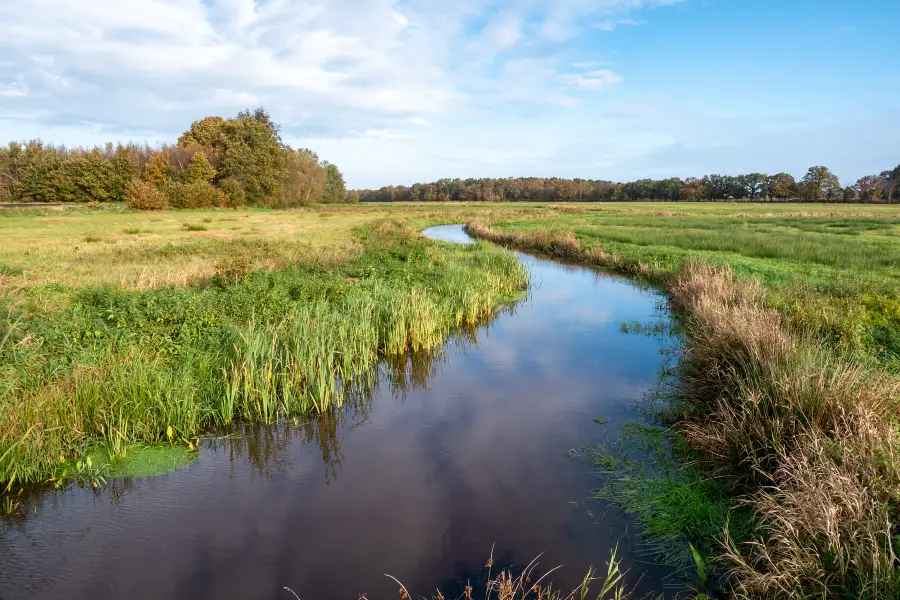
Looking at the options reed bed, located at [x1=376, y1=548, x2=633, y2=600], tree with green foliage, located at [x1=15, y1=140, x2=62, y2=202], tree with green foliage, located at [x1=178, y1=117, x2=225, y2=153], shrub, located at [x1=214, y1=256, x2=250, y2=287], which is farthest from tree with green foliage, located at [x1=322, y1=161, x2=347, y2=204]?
reed bed, located at [x1=376, y1=548, x2=633, y2=600]

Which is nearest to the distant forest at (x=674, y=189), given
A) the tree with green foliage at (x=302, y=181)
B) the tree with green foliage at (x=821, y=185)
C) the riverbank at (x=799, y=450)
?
the tree with green foliage at (x=821, y=185)

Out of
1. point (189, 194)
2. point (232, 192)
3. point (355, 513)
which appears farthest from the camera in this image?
point (232, 192)

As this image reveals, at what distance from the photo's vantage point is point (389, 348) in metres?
11.2

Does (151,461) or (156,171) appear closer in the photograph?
(151,461)

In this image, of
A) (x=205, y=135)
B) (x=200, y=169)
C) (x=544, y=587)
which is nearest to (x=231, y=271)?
(x=544, y=587)

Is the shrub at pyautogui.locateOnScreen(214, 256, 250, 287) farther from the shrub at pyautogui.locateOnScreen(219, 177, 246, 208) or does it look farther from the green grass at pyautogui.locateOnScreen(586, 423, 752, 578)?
the shrub at pyautogui.locateOnScreen(219, 177, 246, 208)

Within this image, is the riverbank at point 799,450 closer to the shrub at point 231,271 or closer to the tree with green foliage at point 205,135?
the shrub at point 231,271

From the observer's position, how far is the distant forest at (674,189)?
99.1 metres

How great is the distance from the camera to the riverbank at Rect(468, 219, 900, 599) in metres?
3.94

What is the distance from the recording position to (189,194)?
57.0 meters

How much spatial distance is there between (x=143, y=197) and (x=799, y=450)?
2343 inches

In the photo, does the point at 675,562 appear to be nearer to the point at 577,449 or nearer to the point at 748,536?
the point at 748,536

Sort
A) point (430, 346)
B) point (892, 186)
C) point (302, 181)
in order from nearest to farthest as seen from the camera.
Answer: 1. point (430, 346)
2. point (302, 181)
3. point (892, 186)

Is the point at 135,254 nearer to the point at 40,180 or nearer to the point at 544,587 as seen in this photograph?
the point at 544,587
